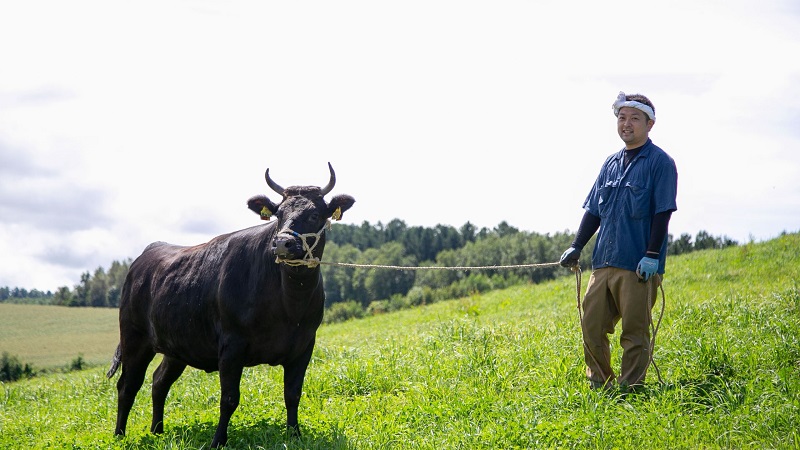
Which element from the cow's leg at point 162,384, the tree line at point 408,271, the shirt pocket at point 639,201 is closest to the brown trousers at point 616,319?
the shirt pocket at point 639,201

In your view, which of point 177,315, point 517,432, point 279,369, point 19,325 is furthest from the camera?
point 19,325

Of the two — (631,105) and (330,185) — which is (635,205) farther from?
(330,185)

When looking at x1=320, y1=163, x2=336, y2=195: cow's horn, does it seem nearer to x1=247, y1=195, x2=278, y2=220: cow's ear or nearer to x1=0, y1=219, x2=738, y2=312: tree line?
x1=247, y1=195, x2=278, y2=220: cow's ear

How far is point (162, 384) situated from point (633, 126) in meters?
6.28

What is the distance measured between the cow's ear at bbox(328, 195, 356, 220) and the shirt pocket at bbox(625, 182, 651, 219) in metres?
2.86

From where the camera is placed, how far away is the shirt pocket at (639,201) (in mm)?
7008

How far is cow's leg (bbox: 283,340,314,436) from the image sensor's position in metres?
7.23

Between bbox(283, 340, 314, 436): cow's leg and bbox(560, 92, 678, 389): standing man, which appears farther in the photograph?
bbox(283, 340, 314, 436): cow's leg

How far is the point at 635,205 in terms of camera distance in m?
7.04

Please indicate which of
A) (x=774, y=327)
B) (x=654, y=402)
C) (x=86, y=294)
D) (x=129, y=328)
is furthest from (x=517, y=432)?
(x=86, y=294)

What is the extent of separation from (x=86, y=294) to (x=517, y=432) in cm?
8430

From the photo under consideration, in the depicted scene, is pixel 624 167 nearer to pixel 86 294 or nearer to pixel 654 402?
pixel 654 402

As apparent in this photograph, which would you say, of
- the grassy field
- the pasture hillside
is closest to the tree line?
the pasture hillside

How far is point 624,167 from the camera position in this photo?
731 centimetres
